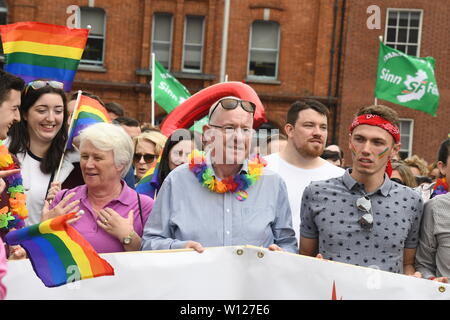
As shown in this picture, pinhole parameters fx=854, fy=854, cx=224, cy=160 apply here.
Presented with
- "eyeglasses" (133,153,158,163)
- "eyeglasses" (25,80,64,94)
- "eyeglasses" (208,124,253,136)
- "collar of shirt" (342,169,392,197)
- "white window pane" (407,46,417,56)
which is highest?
"white window pane" (407,46,417,56)

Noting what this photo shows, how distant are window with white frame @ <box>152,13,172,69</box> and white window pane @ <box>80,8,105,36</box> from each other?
1564 mm

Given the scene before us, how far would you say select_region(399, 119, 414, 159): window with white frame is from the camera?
25.1 m

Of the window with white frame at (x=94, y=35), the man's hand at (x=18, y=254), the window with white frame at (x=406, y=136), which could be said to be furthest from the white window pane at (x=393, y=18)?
the man's hand at (x=18, y=254)

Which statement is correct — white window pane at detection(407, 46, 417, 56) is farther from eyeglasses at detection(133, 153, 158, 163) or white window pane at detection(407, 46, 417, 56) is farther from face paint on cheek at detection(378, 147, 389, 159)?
face paint on cheek at detection(378, 147, 389, 159)

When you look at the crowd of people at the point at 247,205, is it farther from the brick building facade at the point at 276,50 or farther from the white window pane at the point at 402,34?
the white window pane at the point at 402,34

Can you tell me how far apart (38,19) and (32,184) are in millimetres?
20309

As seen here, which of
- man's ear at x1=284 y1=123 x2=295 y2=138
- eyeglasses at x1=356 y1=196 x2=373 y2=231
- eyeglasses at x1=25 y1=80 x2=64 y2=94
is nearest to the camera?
eyeglasses at x1=356 y1=196 x2=373 y2=231

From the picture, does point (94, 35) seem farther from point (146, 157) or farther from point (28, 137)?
point (28, 137)

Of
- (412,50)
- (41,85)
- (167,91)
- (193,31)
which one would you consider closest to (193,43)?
(193,31)

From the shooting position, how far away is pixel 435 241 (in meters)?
4.41

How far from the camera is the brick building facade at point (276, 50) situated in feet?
81.4

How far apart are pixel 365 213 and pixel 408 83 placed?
12981mm

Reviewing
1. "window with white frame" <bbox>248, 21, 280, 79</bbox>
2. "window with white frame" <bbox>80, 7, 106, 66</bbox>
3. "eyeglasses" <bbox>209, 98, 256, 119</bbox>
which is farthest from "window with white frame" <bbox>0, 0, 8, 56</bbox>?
"eyeglasses" <bbox>209, 98, 256, 119</bbox>
